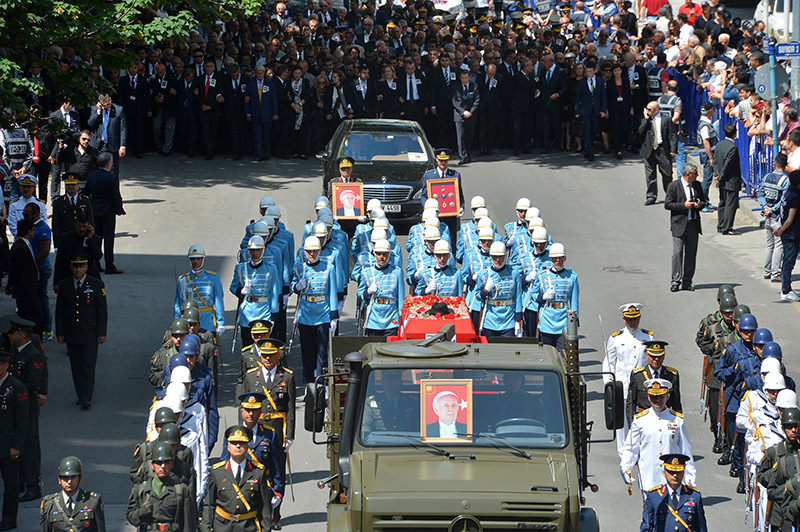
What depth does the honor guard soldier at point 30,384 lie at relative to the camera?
1495cm

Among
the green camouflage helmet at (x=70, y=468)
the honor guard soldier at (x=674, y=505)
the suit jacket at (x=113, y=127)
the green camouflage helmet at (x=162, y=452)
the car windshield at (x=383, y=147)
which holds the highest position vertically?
the suit jacket at (x=113, y=127)

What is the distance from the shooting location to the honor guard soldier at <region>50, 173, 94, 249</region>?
70.1 ft

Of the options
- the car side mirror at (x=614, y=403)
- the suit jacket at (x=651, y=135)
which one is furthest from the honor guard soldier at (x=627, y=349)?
the suit jacket at (x=651, y=135)

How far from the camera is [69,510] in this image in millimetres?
11938

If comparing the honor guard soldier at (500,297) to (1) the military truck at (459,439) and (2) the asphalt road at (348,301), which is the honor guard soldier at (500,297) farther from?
(1) the military truck at (459,439)

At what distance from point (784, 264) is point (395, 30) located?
51.6ft

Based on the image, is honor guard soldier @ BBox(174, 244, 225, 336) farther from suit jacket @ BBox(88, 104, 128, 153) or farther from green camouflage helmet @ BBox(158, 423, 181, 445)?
suit jacket @ BBox(88, 104, 128, 153)

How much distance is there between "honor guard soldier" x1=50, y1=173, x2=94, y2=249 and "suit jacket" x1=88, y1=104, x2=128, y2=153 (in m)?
4.09

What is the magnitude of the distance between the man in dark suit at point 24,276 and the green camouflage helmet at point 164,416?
249 inches

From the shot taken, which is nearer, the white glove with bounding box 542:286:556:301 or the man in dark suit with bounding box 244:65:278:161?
the white glove with bounding box 542:286:556:301

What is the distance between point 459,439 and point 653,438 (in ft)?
12.2

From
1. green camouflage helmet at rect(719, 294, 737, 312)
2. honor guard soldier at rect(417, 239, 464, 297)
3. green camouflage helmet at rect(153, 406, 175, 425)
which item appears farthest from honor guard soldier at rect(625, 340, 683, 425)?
green camouflage helmet at rect(153, 406, 175, 425)

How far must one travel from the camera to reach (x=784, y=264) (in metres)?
21.5

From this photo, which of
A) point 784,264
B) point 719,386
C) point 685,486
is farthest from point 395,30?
point 685,486
